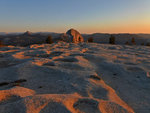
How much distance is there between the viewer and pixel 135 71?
7332 mm

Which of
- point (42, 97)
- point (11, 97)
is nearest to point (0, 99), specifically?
point (11, 97)

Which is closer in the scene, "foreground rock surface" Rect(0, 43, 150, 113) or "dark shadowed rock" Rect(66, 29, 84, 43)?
"foreground rock surface" Rect(0, 43, 150, 113)

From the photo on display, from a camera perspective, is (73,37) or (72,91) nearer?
(72,91)

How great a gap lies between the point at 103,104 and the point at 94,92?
981 mm

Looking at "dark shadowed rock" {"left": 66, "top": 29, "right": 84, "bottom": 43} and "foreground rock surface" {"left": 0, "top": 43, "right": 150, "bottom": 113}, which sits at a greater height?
"dark shadowed rock" {"left": 66, "top": 29, "right": 84, "bottom": 43}

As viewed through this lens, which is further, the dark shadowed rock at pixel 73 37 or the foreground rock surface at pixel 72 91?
the dark shadowed rock at pixel 73 37

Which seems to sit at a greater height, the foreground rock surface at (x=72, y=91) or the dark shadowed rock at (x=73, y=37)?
the dark shadowed rock at (x=73, y=37)

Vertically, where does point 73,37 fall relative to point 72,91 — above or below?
above

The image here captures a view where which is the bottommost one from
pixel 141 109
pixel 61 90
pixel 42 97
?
pixel 141 109

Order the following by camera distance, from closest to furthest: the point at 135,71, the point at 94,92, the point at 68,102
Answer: the point at 68,102, the point at 94,92, the point at 135,71

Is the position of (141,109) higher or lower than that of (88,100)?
lower

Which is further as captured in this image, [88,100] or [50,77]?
[50,77]

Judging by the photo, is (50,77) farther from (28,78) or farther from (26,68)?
(26,68)

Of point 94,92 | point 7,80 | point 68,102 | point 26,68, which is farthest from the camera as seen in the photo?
point 26,68
